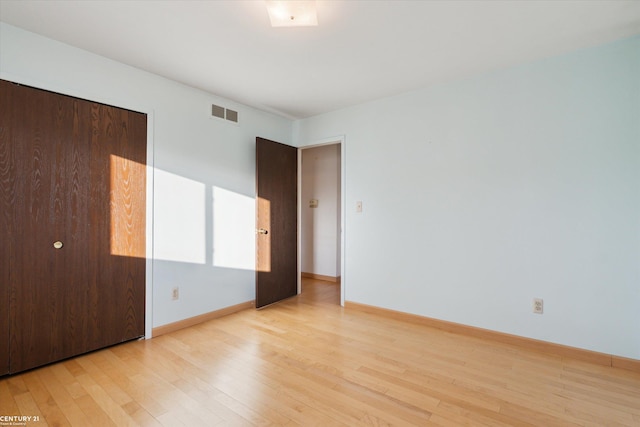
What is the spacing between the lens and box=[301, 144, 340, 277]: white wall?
204 inches

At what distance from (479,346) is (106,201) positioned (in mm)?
3415

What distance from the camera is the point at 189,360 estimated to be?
2393 millimetres

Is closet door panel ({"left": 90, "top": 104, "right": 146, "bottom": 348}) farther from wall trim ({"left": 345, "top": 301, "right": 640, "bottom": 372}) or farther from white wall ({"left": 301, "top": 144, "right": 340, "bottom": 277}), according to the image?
white wall ({"left": 301, "top": 144, "right": 340, "bottom": 277})

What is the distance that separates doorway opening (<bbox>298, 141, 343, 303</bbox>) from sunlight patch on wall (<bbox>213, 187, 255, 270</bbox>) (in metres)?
1.60

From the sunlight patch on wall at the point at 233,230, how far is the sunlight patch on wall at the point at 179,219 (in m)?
0.17

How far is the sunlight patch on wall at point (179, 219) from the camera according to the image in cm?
288

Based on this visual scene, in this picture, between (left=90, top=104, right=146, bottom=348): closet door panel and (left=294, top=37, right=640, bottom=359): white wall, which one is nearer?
(left=294, top=37, right=640, bottom=359): white wall

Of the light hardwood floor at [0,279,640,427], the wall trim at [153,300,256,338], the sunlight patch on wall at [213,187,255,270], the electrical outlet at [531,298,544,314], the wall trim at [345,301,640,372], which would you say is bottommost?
the light hardwood floor at [0,279,640,427]

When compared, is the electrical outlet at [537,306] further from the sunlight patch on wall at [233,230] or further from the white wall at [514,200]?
the sunlight patch on wall at [233,230]

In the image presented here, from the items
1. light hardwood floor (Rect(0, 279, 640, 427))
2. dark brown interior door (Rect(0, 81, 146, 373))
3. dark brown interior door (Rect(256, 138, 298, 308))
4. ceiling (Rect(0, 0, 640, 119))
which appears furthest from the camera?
dark brown interior door (Rect(256, 138, 298, 308))

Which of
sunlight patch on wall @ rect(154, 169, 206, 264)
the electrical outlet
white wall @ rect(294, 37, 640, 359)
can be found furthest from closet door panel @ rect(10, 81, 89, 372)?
the electrical outlet

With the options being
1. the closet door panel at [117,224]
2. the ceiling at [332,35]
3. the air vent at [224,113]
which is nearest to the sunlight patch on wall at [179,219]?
the closet door panel at [117,224]

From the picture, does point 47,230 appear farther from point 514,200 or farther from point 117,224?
point 514,200

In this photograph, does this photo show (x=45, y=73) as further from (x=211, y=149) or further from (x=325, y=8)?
(x=325, y=8)
